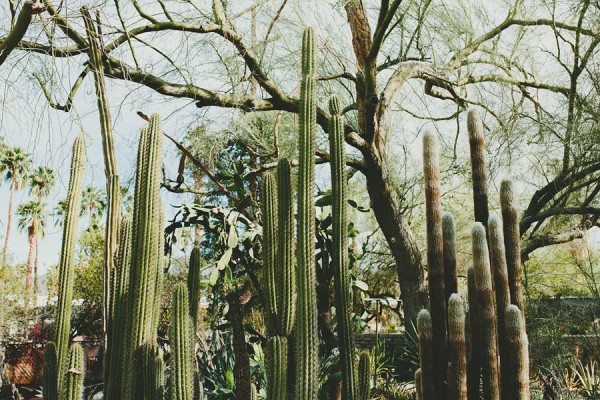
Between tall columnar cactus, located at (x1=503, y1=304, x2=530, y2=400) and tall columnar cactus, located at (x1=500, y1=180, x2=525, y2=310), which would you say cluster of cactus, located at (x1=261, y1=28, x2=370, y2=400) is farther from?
tall columnar cactus, located at (x1=500, y1=180, x2=525, y2=310)

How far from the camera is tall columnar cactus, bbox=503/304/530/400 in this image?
296 cm

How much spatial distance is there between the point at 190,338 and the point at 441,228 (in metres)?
1.50

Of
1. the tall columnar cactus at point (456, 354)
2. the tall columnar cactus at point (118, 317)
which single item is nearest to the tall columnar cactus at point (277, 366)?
the tall columnar cactus at point (118, 317)

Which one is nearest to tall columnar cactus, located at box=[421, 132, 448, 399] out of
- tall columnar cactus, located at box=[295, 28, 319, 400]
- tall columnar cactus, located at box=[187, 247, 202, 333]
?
tall columnar cactus, located at box=[295, 28, 319, 400]

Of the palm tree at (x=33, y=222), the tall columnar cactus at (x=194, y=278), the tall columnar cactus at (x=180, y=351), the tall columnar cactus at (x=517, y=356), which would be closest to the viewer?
the tall columnar cactus at (x=180, y=351)

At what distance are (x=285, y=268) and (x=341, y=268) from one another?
322mm

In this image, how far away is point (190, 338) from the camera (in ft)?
→ 8.47

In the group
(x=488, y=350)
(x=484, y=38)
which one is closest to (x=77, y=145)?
(x=488, y=350)

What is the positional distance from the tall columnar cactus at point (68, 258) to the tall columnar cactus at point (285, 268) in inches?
34.0

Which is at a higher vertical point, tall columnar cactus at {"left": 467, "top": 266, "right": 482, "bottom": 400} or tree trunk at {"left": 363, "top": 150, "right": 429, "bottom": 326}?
tree trunk at {"left": 363, "top": 150, "right": 429, "bottom": 326}

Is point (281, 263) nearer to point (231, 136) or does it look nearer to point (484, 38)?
Result: point (231, 136)

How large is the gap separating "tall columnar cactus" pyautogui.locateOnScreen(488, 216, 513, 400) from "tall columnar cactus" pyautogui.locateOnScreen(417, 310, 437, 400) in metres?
0.35

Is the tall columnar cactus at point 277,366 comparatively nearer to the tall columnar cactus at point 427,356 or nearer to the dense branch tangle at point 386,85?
the tall columnar cactus at point 427,356

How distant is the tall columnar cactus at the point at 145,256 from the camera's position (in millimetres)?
2357
